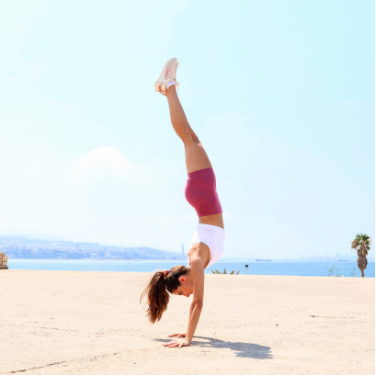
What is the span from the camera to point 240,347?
13.9 feet

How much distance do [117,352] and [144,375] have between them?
83 centimetres

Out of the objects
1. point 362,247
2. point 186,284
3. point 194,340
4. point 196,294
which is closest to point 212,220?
point 186,284

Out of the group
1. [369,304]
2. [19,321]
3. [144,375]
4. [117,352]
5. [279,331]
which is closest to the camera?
[144,375]

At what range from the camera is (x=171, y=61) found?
18.8ft

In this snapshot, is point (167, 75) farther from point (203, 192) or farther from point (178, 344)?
point (178, 344)

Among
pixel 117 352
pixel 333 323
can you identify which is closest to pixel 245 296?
pixel 333 323

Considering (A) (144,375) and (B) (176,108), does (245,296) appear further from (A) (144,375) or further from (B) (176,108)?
(A) (144,375)

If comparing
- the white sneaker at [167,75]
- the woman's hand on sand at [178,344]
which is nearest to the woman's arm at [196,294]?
the woman's hand on sand at [178,344]

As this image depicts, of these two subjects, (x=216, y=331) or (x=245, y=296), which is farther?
(x=245, y=296)

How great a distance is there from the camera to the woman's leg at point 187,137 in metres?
5.00

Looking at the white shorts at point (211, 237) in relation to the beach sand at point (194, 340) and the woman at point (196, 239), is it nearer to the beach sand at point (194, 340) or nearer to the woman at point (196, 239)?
the woman at point (196, 239)

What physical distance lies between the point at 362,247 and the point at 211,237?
40.4m

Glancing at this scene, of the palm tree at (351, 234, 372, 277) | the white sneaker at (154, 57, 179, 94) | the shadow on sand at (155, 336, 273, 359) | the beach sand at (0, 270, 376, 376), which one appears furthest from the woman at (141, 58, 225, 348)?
the palm tree at (351, 234, 372, 277)

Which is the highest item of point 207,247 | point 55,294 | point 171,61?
point 171,61
